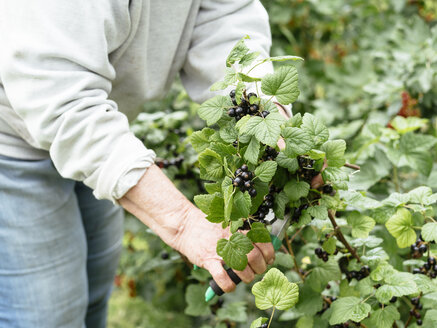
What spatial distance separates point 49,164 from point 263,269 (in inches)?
26.4

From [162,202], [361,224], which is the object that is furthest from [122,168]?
[361,224]

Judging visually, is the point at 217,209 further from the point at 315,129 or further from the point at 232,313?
the point at 232,313

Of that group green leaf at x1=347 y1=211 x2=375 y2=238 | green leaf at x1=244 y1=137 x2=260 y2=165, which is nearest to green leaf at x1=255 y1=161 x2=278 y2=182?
green leaf at x1=244 y1=137 x2=260 y2=165

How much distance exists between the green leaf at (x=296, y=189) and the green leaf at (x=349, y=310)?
0.99 ft

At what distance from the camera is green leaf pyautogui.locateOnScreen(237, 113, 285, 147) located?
35.5 inches

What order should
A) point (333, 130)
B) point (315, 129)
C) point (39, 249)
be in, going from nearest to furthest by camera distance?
point (315, 129)
point (39, 249)
point (333, 130)

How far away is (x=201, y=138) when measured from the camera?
1.04 m

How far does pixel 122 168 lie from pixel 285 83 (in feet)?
1.29

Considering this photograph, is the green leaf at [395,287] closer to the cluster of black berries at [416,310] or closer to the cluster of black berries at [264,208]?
the cluster of black berries at [416,310]

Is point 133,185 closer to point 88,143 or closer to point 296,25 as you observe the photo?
point 88,143

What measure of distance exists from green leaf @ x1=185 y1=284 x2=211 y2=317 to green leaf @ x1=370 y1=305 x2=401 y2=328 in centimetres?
57

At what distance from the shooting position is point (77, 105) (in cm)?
107

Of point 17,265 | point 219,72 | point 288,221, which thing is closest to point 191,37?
point 219,72

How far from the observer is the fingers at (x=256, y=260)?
105 cm
